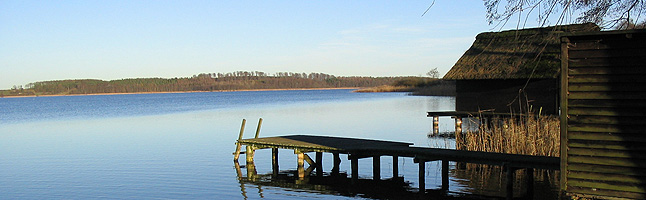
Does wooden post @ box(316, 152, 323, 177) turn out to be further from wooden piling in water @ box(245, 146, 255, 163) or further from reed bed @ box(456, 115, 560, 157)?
reed bed @ box(456, 115, 560, 157)

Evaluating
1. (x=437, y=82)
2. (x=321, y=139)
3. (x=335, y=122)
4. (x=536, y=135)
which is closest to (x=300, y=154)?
(x=321, y=139)

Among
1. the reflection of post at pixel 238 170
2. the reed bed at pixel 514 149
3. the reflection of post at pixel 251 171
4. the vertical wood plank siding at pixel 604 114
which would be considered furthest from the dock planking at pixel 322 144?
the vertical wood plank siding at pixel 604 114

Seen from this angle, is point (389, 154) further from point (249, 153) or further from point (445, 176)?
point (249, 153)

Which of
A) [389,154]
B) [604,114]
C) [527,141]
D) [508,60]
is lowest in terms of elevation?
[389,154]

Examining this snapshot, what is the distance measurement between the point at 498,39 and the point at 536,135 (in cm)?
1066

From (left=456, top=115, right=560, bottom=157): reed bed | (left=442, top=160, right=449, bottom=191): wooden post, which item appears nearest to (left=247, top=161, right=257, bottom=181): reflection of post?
(left=442, top=160, right=449, bottom=191): wooden post

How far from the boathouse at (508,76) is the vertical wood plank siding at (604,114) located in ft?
43.3

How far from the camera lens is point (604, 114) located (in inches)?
354

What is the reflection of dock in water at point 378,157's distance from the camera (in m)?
12.9

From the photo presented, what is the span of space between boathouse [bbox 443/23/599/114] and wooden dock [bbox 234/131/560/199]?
8184mm

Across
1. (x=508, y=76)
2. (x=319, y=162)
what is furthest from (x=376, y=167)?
(x=508, y=76)

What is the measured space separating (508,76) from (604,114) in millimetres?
14981

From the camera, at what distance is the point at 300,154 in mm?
17375

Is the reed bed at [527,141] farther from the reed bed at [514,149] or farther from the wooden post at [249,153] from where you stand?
the wooden post at [249,153]
